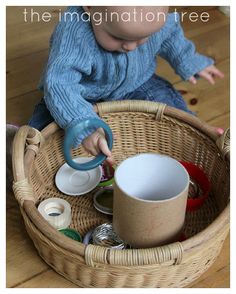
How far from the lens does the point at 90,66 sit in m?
0.98

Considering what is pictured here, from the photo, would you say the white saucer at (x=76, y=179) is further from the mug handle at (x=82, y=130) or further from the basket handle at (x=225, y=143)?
the basket handle at (x=225, y=143)

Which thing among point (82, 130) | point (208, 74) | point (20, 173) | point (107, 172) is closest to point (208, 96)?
point (208, 74)

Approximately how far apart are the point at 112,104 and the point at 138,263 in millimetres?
355

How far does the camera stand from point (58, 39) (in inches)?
38.2

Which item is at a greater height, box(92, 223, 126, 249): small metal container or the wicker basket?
the wicker basket

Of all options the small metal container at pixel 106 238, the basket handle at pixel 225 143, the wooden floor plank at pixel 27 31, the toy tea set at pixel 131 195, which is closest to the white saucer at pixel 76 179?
the toy tea set at pixel 131 195

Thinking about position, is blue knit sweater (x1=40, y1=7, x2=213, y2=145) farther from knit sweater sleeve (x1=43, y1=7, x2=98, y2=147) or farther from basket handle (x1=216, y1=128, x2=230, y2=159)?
basket handle (x1=216, y1=128, x2=230, y2=159)

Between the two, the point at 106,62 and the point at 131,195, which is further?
the point at 106,62

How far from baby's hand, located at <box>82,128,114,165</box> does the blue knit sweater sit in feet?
0.05

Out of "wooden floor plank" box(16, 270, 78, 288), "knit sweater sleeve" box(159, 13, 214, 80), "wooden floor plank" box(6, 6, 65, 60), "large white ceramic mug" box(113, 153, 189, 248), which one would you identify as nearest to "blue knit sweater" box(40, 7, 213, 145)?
"knit sweater sleeve" box(159, 13, 214, 80)

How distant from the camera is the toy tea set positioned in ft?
2.65

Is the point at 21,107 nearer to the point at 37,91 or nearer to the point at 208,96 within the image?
the point at 37,91

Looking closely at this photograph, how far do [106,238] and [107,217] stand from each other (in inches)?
2.7

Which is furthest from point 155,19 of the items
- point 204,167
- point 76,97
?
point 204,167
